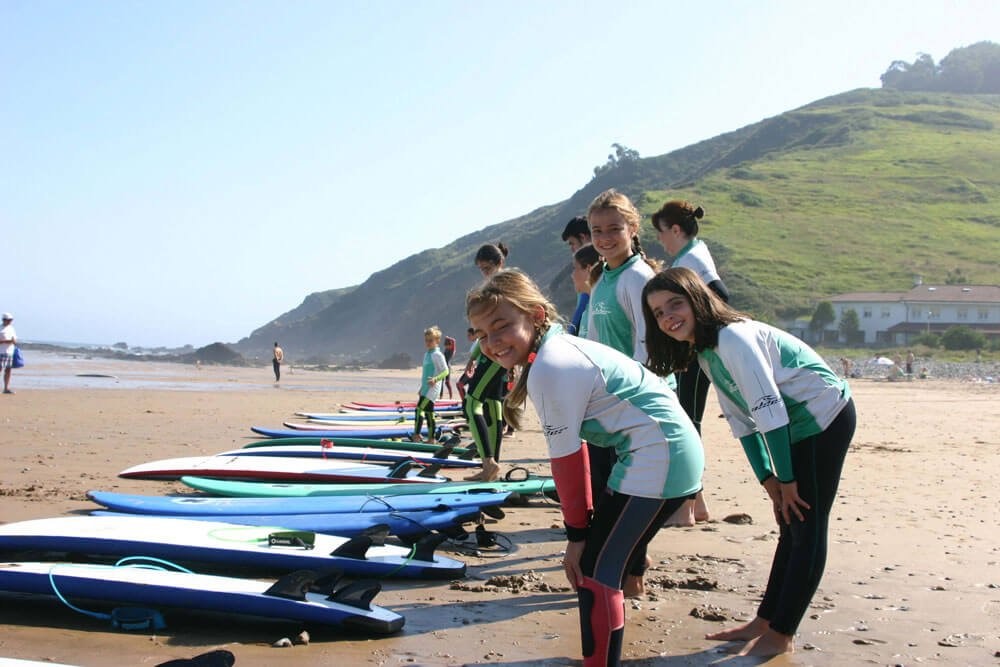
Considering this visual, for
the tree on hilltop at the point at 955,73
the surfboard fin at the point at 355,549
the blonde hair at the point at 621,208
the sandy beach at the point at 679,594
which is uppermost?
the tree on hilltop at the point at 955,73

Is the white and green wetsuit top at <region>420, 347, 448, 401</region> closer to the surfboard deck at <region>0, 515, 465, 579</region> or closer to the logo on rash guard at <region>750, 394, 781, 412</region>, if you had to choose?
the surfboard deck at <region>0, 515, 465, 579</region>

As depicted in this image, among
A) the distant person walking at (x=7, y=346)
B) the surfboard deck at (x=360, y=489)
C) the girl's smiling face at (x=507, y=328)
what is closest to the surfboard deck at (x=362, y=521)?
the surfboard deck at (x=360, y=489)

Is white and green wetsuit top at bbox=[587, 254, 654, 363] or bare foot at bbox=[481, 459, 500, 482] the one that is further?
bare foot at bbox=[481, 459, 500, 482]

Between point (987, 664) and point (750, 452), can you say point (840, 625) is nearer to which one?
point (987, 664)

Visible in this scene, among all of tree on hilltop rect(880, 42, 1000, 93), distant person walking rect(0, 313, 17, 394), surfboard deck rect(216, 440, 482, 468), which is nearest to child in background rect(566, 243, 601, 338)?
surfboard deck rect(216, 440, 482, 468)

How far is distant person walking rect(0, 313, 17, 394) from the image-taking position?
18.4m

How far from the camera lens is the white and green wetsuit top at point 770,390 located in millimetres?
3416

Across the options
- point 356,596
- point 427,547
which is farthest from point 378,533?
point 356,596

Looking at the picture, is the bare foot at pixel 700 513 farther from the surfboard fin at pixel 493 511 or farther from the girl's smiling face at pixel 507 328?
the girl's smiling face at pixel 507 328

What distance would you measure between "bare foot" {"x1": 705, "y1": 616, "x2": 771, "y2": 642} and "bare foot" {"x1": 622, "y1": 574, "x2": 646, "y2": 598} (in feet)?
1.86

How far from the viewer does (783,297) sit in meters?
64.9

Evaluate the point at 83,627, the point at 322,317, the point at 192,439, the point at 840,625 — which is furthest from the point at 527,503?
the point at 322,317

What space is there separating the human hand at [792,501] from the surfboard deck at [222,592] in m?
1.62

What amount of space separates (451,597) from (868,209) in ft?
297
